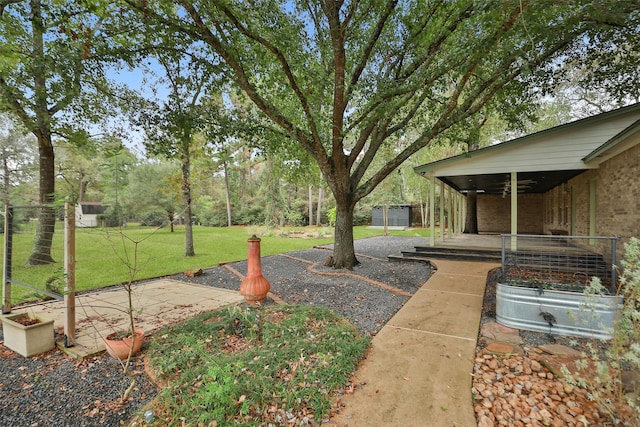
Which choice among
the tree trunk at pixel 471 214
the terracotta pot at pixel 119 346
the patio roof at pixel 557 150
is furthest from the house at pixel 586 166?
the terracotta pot at pixel 119 346

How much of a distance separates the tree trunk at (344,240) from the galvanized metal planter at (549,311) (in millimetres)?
3901

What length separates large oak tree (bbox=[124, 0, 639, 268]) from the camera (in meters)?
4.46

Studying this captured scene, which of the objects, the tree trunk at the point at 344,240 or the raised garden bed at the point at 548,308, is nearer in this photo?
the raised garden bed at the point at 548,308

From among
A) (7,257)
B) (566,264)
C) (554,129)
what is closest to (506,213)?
(566,264)

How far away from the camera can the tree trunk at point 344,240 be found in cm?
728

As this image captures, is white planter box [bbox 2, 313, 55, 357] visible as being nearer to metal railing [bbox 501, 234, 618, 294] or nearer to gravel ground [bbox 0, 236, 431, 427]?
gravel ground [bbox 0, 236, 431, 427]

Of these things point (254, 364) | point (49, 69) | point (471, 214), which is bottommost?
point (254, 364)

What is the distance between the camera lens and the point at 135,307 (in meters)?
4.79

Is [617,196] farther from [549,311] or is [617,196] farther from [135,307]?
[135,307]

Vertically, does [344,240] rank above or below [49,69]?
below

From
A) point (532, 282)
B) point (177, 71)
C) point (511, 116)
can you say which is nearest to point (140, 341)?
point (532, 282)

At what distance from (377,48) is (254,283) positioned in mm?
5808

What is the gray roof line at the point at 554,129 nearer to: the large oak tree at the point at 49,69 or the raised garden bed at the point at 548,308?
the raised garden bed at the point at 548,308

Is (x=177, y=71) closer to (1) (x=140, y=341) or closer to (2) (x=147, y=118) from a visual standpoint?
(2) (x=147, y=118)
